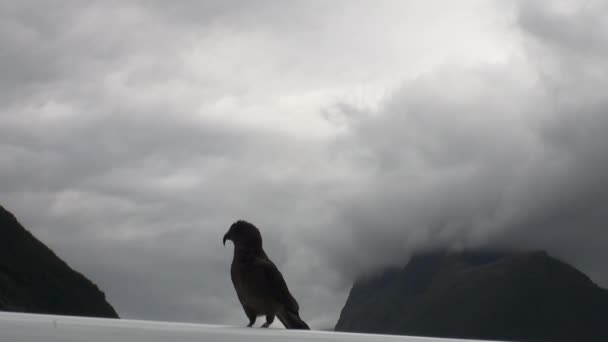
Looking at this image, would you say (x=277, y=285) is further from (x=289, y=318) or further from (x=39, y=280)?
(x=39, y=280)

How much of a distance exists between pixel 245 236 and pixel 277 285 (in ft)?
3.37

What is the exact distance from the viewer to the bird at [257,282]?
13195 mm

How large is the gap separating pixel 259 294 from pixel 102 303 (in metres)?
170

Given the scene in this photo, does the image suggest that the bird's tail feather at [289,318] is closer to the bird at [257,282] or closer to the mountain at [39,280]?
the bird at [257,282]

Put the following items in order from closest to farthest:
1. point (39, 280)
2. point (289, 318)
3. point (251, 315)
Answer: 1. point (289, 318)
2. point (251, 315)
3. point (39, 280)

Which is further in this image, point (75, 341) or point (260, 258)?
point (260, 258)

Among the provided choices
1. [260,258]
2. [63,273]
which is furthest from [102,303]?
[260,258]

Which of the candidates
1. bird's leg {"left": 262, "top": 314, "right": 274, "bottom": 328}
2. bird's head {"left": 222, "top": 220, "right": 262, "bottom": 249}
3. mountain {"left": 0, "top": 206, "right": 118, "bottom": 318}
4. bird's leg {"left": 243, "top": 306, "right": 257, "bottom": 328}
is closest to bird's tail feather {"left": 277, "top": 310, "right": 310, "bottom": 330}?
bird's leg {"left": 262, "top": 314, "right": 274, "bottom": 328}

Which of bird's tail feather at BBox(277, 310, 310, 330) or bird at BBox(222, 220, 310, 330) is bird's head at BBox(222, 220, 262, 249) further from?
bird's tail feather at BBox(277, 310, 310, 330)

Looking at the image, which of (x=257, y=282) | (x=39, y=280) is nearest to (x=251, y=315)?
(x=257, y=282)

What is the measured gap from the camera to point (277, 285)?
13266 mm

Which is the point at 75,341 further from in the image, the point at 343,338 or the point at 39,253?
the point at 39,253

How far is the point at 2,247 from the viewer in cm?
16738

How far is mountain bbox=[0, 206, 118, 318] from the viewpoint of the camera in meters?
162
